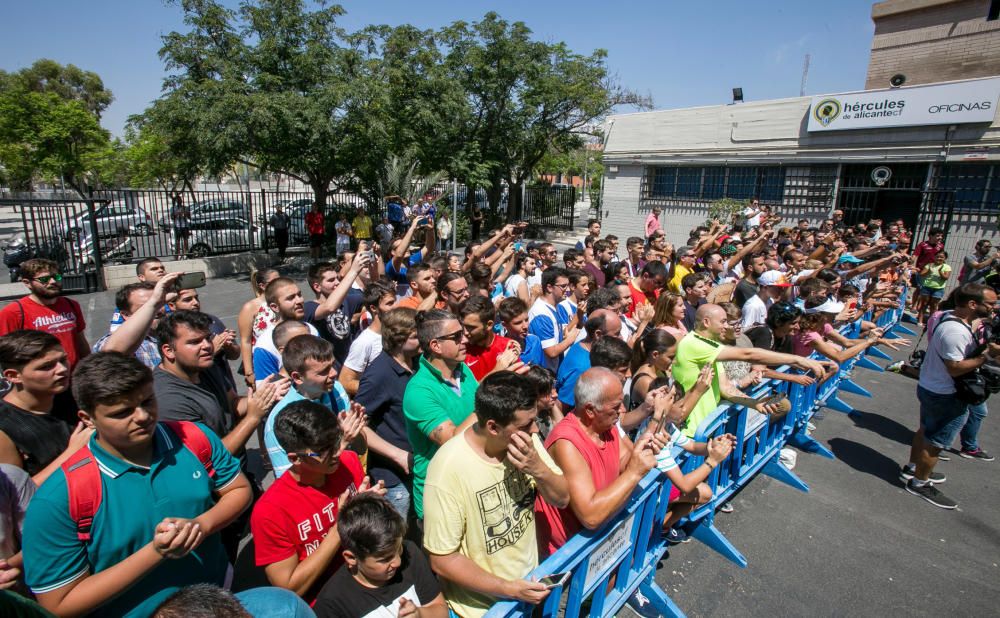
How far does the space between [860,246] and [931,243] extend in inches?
155

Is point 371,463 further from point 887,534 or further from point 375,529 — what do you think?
point 887,534

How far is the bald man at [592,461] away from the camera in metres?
2.28

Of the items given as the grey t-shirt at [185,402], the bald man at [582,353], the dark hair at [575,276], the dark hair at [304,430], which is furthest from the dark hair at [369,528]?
the dark hair at [575,276]

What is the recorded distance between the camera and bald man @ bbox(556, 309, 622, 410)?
4.05 metres

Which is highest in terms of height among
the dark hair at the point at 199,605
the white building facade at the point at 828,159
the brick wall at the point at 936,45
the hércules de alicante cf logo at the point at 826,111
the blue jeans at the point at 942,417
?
the brick wall at the point at 936,45

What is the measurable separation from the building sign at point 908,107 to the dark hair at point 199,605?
1856cm

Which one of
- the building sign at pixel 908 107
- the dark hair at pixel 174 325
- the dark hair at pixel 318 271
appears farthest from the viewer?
the building sign at pixel 908 107

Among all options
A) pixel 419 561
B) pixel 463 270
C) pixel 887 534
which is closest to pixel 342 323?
pixel 463 270

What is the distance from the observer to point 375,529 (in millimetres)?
1872

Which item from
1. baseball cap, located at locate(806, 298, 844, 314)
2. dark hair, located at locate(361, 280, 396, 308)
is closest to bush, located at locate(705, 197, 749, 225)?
baseball cap, located at locate(806, 298, 844, 314)

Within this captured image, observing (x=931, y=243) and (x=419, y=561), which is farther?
(x=931, y=243)

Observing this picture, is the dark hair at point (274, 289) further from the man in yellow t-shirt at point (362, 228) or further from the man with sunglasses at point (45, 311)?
the man in yellow t-shirt at point (362, 228)

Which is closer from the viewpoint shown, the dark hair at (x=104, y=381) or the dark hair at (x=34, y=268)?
the dark hair at (x=104, y=381)

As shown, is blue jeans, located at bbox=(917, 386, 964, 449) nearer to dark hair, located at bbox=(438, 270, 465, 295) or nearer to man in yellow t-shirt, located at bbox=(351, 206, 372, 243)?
dark hair, located at bbox=(438, 270, 465, 295)
